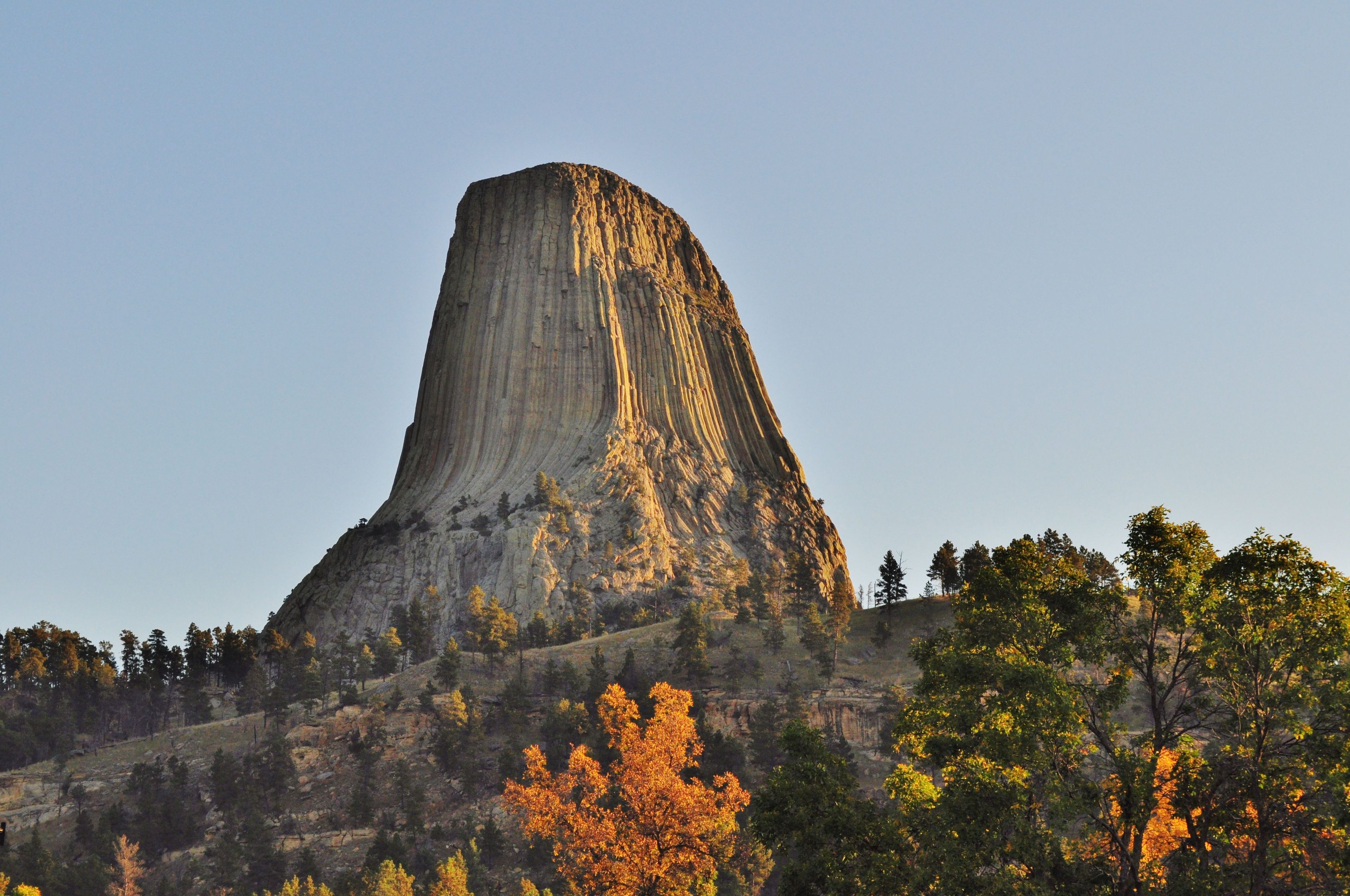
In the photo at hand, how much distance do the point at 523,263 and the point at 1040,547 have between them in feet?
441

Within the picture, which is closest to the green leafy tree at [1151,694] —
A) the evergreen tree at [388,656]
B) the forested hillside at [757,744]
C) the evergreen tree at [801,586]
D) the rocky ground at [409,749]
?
the forested hillside at [757,744]

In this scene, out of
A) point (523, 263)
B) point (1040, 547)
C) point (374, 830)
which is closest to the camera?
point (1040, 547)

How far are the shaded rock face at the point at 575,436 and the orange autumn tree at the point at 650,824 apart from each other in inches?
3288

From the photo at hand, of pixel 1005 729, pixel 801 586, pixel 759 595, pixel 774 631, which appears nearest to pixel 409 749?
pixel 774 631

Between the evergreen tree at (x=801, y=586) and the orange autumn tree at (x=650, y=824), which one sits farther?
the evergreen tree at (x=801, y=586)

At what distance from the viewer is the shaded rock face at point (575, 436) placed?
134m

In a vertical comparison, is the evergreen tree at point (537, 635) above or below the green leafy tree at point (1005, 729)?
above

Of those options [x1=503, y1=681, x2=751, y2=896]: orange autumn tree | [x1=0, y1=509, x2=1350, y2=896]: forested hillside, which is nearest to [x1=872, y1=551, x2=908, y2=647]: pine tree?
[x1=0, y1=509, x2=1350, y2=896]: forested hillside

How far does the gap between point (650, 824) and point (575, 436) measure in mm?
111739

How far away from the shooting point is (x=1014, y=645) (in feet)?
98.4

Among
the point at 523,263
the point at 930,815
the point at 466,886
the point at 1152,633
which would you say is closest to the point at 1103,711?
the point at 1152,633

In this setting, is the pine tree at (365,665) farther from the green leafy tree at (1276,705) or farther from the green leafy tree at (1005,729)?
the green leafy tree at (1276,705)

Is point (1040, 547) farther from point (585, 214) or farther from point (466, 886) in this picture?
point (585, 214)

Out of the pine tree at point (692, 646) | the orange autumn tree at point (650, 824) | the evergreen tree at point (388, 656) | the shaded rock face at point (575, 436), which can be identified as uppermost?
the shaded rock face at point (575, 436)
